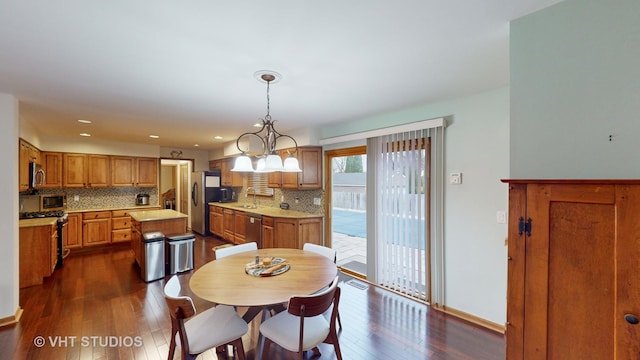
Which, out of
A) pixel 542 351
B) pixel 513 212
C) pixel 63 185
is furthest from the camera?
pixel 63 185

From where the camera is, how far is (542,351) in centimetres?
118

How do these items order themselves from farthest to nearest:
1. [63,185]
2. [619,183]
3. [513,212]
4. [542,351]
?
[63,185] → [513,212] → [542,351] → [619,183]

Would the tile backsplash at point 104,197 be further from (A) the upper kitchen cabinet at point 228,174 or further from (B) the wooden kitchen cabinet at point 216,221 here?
(A) the upper kitchen cabinet at point 228,174

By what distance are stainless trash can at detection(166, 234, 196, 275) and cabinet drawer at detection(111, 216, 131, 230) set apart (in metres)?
2.42

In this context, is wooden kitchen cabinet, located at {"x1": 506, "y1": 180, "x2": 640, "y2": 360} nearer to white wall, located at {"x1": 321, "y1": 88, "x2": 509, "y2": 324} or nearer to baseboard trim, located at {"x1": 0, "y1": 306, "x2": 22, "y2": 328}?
white wall, located at {"x1": 321, "y1": 88, "x2": 509, "y2": 324}

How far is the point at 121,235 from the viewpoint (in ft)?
18.1

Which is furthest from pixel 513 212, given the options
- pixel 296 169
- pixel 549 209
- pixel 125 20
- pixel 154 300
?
pixel 154 300

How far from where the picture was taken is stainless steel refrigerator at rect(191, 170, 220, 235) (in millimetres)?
6488

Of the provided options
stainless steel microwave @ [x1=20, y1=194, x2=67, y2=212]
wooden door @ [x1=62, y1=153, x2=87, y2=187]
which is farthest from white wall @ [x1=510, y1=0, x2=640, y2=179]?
wooden door @ [x1=62, y1=153, x2=87, y2=187]

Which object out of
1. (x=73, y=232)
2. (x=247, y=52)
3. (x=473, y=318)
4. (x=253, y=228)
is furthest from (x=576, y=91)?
(x=73, y=232)

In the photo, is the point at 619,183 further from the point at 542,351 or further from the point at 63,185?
the point at 63,185

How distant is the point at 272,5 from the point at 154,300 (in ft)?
11.5

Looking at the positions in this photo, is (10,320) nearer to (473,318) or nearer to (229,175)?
(229,175)

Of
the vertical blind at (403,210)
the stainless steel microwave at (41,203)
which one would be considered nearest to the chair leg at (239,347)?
the vertical blind at (403,210)
